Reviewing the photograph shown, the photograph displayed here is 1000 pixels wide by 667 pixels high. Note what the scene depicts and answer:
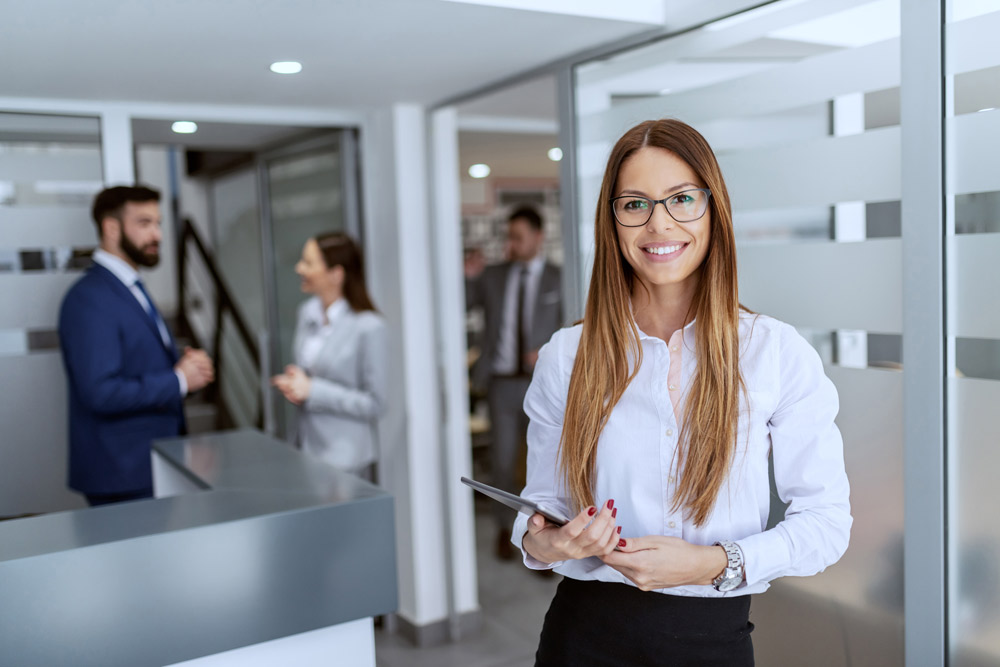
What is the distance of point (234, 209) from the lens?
4.93 metres

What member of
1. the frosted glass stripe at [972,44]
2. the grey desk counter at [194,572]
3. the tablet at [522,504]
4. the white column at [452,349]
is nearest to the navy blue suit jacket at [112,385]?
the grey desk counter at [194,572]

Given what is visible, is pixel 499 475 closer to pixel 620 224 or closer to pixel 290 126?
pixel 290 126

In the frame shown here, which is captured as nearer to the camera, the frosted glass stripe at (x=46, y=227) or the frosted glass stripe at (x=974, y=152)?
the frosted glass stripe at (x=974, y=152)

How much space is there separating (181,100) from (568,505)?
257cm

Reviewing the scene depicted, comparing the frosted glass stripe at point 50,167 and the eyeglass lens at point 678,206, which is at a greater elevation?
the frosted glass stripe at point 50,167

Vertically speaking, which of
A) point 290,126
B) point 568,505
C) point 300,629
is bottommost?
point 300,629

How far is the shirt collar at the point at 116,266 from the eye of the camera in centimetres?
326

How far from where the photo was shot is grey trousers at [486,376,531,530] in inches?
201

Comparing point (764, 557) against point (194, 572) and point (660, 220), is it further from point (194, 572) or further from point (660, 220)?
point (194, 572)

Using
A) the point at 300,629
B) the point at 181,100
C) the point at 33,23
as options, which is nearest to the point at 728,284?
the point at 300,629

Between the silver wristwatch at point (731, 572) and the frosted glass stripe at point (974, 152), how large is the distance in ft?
2.99

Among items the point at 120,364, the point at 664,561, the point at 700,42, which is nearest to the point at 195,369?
the point at 120,364

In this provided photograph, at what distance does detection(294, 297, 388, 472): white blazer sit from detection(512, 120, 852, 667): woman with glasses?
205 centimetres

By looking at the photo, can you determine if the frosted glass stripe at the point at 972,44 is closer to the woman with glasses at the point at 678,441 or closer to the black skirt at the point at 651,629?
the woman with glasses at the point at 678,441
